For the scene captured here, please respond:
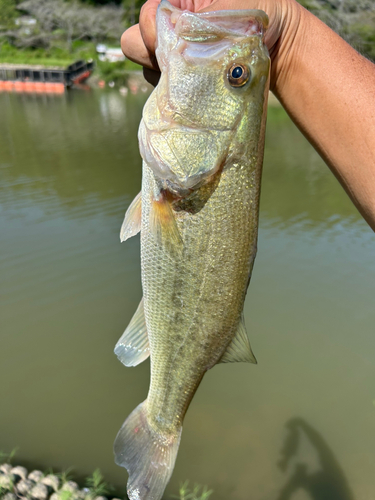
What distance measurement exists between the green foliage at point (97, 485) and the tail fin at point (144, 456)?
1735mm

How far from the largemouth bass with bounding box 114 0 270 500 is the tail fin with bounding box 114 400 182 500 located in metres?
0.05

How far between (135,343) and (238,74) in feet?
4.16

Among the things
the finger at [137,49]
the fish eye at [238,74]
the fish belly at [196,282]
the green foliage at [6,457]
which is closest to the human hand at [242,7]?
the finger at [137,49]

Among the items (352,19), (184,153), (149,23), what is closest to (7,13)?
(352,19)

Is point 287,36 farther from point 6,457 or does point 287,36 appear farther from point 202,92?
point 6,457

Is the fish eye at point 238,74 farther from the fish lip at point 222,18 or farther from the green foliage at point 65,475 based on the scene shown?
the green foliage at point 65,475

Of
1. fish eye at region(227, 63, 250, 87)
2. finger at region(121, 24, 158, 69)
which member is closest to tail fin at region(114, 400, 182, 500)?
fish eye at region(227, 63, 250, 87)

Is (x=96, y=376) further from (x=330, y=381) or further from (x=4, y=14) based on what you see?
(x=4, y=14)

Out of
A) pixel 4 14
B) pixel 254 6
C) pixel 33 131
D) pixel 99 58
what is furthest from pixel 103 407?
pixel 4 14

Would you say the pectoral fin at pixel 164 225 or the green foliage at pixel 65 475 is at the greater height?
the pectoral fin at pixel 164 225

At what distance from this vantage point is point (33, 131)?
17.6 metres

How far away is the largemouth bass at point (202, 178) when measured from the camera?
4.75ft

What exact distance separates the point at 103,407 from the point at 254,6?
4.26 metres

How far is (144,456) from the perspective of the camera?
6.02 feet
